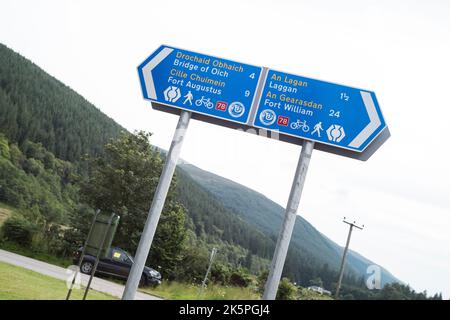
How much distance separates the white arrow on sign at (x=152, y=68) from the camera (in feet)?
21.7

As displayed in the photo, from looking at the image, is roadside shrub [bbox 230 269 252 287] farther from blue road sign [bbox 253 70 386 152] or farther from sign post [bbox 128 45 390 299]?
blue road sign [bbox 253 70 386 152]

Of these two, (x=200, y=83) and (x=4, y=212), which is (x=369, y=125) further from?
(x=4, y=212)

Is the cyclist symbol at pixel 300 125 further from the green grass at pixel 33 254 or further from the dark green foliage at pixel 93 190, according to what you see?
the dark green foliage at pixel 93 190

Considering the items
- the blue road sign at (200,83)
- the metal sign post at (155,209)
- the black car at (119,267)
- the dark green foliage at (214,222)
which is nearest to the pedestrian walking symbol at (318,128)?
the blue road sign at (200,83)

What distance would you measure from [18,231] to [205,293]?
9.43 meters

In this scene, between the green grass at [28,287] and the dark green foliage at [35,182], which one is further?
the dark green foliage at [35,182]

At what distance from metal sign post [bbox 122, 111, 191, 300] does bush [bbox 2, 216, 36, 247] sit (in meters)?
16.5

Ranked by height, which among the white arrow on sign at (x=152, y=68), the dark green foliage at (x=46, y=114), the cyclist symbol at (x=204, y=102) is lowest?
the cyclist symbol at (x=204, y=102)

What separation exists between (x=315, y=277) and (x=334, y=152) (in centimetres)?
13862

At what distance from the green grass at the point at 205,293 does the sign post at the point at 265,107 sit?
10.4 m

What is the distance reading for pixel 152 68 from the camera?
660cm

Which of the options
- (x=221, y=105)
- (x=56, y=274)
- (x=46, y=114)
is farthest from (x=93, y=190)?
(x=46, y=114)
